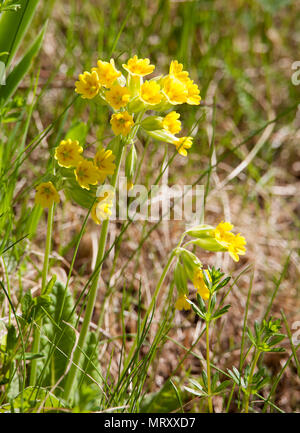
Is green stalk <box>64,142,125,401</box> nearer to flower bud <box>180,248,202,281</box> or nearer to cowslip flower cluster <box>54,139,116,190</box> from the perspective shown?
cowslip flower cluster <box>54,139,116,190</box>

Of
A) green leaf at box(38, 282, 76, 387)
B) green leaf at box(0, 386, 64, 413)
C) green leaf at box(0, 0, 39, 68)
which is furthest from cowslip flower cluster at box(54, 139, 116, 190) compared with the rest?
green leaf at box(0, 0, 39, 68)

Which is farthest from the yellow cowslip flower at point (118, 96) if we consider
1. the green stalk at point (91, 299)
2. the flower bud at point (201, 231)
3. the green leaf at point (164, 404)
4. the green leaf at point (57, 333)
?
the green leaf at point (164, 404)

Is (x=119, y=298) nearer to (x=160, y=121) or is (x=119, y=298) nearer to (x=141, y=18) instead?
(x=160, y=121)

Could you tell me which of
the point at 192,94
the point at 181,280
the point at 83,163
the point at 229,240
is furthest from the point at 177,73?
the point at 181,280

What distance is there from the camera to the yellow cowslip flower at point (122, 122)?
5.45ft

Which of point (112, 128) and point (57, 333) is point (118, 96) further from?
point (57, 333)

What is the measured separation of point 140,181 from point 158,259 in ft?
1.60

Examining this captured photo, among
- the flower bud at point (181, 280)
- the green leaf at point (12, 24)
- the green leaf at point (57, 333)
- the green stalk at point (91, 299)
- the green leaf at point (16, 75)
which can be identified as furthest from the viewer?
the green leaf at point (16, 75)

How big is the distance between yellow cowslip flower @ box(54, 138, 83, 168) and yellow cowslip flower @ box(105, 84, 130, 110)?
0.17 meters

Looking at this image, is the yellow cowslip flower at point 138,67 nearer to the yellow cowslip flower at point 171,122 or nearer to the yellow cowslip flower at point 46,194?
the yellow cowslip flower at point 171,122

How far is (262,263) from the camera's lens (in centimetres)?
300

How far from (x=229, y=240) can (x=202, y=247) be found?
0.10 m

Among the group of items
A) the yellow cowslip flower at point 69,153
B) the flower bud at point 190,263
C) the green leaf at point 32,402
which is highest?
the yellow cowslip flower at point 69,153

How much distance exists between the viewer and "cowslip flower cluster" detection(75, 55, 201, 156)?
1677 mm
